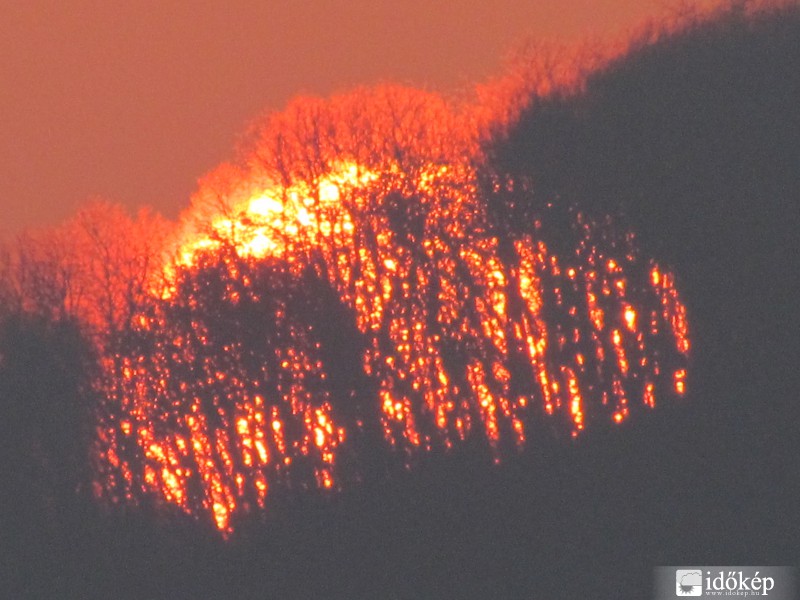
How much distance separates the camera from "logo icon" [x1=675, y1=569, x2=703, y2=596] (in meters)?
26.4

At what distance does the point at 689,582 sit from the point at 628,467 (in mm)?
5700

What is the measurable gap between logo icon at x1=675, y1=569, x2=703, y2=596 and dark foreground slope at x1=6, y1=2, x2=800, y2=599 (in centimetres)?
152

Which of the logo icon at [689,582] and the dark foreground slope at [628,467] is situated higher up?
the dark foreground slope at [628,467]

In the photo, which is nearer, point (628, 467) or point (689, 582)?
point (689, 582)

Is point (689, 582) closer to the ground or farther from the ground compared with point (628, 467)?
closer to the ground

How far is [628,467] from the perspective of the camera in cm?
3275

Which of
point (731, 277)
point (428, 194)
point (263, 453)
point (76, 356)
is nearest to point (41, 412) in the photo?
point (76, 356)

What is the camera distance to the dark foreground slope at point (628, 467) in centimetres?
3141

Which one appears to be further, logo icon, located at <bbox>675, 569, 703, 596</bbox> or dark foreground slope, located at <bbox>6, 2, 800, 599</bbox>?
dark foreground slope, located at <bbox>6, 2, 800, 599</bbox>

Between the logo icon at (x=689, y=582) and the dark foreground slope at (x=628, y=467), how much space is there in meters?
1.52

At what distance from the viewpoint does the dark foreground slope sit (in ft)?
103

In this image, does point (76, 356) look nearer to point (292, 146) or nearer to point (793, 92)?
point (292, 146)

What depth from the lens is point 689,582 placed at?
27.2 meters

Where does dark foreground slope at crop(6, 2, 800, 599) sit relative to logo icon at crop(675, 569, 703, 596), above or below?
above
